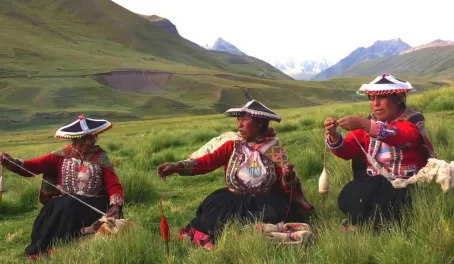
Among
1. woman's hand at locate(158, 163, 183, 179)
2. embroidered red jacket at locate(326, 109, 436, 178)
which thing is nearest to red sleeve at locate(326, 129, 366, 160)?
embroidered red jacket at locate(326, 109, 436, 178)

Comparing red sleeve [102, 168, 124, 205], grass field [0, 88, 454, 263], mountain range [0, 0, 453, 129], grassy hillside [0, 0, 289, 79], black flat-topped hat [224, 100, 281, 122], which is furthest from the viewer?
grassy hillside [0, 0, 289, 79]

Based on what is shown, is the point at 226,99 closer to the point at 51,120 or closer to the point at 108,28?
the point at 51,120

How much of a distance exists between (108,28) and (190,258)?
559ft

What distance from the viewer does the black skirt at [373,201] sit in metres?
4.10

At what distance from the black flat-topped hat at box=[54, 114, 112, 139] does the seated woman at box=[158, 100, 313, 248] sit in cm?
105

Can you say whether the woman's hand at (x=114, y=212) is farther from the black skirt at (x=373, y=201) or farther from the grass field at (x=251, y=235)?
the black skirt at (x=373, y=201)

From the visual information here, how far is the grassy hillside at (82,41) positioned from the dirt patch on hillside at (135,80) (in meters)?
3.85

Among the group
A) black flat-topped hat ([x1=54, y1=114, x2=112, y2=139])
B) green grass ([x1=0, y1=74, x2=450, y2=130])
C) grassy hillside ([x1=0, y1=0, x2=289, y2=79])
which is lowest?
green grass ([x1=0, y1=74, x2=450, y2=130])

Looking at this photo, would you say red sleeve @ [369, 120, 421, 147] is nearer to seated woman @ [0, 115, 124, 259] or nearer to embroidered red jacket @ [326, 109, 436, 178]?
embroidered red jacket @ [326, 109, 436, 178]

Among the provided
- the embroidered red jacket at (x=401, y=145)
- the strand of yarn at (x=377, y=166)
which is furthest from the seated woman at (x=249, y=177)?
the strand of yarn at (x=377, y=166)

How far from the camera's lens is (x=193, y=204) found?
6664 mm

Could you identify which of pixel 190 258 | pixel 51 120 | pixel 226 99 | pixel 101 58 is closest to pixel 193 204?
pixel 190 258

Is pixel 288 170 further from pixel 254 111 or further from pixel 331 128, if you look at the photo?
pixel 254 111

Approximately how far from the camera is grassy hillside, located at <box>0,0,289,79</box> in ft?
314
